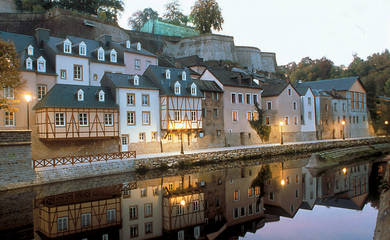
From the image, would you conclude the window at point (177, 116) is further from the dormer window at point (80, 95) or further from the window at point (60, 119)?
the window at point (60, 119)

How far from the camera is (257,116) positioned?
4131 cm

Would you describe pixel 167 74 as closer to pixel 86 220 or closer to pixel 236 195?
pixel 236 195

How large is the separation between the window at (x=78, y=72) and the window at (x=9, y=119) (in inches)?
272

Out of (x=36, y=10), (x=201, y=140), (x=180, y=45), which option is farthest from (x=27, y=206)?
(x=180, y=45)

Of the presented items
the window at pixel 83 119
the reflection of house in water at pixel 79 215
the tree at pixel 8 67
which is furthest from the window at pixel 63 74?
the reflection of house in water at pixel 79 215

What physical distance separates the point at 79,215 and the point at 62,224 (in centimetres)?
113

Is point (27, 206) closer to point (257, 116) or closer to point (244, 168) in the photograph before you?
point (244, 168)

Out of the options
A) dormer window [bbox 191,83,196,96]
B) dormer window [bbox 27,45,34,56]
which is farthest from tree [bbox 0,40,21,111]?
dormer window [bbox 191,83,196,96]

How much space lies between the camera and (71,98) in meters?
26.1

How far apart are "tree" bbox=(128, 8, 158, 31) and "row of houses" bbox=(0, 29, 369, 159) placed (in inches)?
1842

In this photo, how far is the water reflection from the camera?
1281cm

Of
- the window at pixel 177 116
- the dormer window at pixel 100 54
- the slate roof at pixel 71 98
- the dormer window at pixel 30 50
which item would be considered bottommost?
the window at pixel 177 116

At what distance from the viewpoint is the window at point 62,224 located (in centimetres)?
1276

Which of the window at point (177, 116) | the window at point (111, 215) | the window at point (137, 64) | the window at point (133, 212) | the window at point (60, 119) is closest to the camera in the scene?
the window at point (111, 215)
